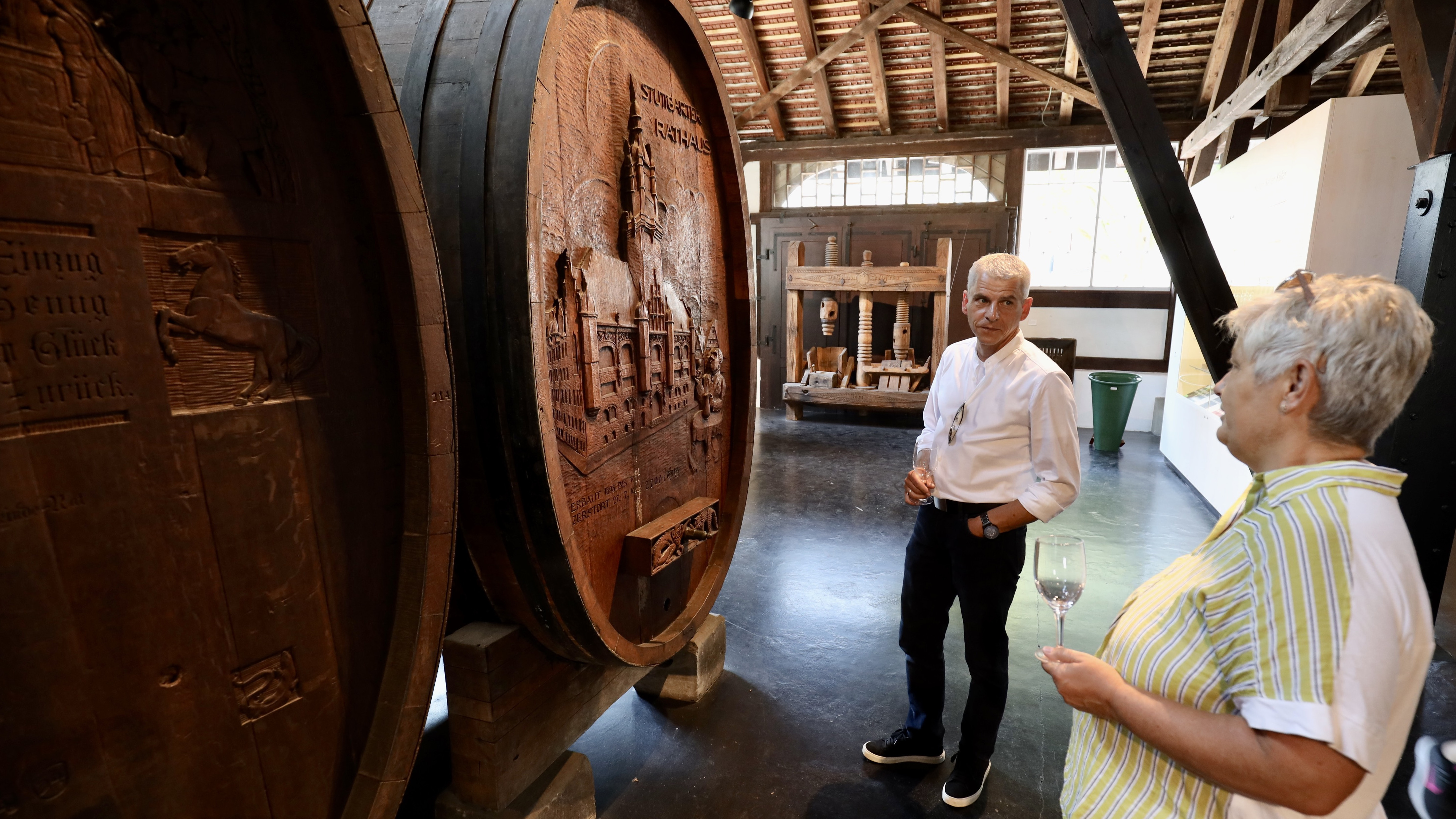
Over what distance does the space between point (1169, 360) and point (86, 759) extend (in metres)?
8.72

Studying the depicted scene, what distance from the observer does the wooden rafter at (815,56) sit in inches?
303

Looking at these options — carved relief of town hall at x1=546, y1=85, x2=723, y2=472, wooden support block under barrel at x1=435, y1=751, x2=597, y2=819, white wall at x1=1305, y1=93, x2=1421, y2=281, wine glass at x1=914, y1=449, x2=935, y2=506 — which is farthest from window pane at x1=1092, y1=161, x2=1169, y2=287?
wooden support block under barrel at x1=435, y1=751, x2=597, y2=819

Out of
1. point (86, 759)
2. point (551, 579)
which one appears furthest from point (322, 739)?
point (551, 579)

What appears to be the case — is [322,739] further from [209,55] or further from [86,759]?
[209,55]

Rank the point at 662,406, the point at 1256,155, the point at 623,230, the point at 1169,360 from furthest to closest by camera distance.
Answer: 1. the point at 1169,360
2. the point at 1256,155
3. the point at 662,406
4. the point at 623,230

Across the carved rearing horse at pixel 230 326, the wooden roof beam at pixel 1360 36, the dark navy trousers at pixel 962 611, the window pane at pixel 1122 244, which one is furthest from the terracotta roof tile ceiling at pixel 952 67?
the carved rearing horse at pixel 230 326

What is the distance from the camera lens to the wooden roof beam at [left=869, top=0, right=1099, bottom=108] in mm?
7316

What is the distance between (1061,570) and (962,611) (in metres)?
0.72

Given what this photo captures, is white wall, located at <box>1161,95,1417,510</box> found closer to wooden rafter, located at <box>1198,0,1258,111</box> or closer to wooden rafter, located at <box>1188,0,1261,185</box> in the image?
wooden rafter, located at <box>1188,0,1261,185</box>

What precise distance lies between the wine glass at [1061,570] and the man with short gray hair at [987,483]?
49 cm


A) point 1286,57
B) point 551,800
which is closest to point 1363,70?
point 1286,57

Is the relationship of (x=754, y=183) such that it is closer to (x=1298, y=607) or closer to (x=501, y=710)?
(x=501, y=710)

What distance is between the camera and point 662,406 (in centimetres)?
206

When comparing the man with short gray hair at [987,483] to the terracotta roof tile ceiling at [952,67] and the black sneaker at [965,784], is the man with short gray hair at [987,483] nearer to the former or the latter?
the black sneaker at [965,784]
